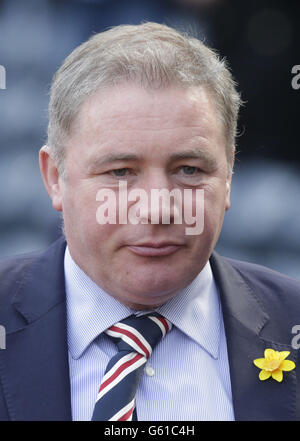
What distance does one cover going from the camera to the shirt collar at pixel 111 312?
201 cm

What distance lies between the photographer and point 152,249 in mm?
1877

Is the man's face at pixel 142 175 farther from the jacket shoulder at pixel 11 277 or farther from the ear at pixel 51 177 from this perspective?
the jacket shoulder at pixel 11 277

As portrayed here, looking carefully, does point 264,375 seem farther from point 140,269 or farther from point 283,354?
point 140,269

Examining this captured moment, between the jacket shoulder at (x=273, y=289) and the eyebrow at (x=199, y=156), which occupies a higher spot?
the eyebrow at (x=199, y=156)

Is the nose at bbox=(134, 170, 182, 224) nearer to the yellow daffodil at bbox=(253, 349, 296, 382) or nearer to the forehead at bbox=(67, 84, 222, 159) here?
the forehead at bbox=(67, 84, 222, 159)

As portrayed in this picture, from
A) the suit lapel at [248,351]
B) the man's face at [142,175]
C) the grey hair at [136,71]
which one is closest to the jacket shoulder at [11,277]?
the man's face at [142,175]

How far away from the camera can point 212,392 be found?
1.97 meters

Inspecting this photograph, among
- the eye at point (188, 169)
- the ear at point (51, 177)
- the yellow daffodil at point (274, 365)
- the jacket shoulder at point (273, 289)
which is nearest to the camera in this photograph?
the eye at point (188, 169)

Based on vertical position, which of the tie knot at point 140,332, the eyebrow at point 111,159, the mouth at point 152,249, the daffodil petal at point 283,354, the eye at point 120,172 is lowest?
the daffodil petal at point 283,354

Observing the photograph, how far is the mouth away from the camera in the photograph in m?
1.88

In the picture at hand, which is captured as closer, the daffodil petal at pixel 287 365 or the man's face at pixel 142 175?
the man's face at pixel 142 175

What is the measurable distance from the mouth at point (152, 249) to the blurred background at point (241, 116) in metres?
1.90

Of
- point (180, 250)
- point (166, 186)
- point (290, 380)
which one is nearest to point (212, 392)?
point (290, 380)

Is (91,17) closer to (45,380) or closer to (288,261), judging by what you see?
(288,261)
